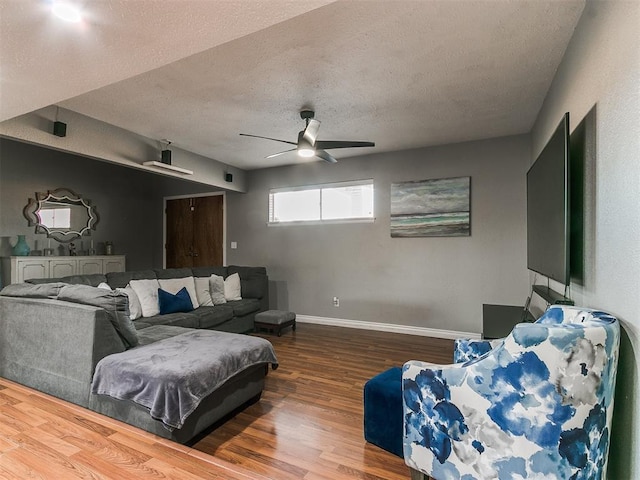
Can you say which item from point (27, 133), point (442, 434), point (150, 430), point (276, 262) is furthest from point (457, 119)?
point (27, 133)

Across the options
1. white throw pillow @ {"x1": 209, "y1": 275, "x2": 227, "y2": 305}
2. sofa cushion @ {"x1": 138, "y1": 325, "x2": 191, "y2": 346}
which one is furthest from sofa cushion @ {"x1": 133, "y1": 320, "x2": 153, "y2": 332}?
white throw pillow @ {"x1": 209, "y1": 275, "x2": 227, "y2": 305}

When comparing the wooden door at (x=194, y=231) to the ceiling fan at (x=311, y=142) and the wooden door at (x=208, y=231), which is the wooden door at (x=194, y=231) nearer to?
the wooden door at (x=208, y=231)

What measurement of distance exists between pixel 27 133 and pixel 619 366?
14.5ft

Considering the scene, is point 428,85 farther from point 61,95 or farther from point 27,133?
point 27,133

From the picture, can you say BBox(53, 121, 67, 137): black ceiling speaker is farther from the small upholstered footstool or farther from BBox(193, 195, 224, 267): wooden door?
BBox(193, 195, 224, 267): wooden door

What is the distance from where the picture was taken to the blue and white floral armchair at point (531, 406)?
44.9 inches

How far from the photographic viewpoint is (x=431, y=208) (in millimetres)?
4422

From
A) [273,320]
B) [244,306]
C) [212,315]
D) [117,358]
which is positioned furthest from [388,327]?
[117,358]

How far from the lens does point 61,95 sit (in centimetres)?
217

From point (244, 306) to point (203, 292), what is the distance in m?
0.58

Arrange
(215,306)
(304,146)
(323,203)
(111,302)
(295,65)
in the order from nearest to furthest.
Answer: (111,302) < (295,65) < (304,146) < (215,306) < (323,203)

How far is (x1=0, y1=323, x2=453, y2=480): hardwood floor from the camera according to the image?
167 centimetres

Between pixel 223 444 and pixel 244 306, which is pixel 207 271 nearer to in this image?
pixel 244 306

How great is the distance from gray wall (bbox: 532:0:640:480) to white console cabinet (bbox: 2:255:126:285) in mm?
6162
